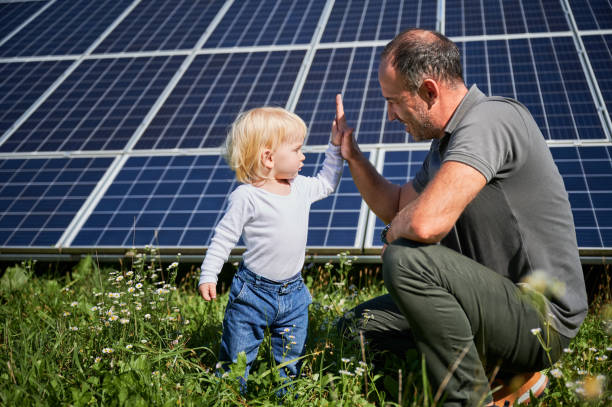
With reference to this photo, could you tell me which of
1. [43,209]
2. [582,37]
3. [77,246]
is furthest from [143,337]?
[582,37]

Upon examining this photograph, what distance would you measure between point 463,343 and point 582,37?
536cm

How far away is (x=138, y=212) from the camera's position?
198 inches

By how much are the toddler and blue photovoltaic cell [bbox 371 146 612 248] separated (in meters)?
1.58

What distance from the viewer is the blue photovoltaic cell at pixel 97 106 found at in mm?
6097

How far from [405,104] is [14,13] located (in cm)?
958

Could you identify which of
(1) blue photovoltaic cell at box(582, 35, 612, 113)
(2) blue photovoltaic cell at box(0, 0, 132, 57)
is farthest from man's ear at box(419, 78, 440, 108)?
(2) blue photovoltaic cell at box(0, 0, 132, 57)

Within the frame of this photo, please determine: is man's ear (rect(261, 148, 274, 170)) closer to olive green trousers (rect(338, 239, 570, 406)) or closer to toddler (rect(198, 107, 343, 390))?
toddler (rect(198, 107, 343, 390))

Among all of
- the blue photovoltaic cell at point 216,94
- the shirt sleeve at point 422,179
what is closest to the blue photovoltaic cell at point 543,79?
the blue photovoltaic cell at point 216,94

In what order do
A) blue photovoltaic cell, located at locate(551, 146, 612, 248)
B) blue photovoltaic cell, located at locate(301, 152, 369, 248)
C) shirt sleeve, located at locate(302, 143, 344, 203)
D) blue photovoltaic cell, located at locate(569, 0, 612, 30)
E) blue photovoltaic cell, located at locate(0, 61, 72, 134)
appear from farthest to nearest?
blue photovoltaic cell, located at locate(0, 61, 72, 134) < blue photovoltaic cell, located at locate(569, 0, 612, 30) < blue photovoltaic cell, located at locate(301, 152, 369, 248) < blue photovoltaic cell, located at locate(551, 146, 612, 248) < shirt sleeve, located at locate(302, 143, 344, 203)

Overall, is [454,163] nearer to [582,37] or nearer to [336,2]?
[582,37]

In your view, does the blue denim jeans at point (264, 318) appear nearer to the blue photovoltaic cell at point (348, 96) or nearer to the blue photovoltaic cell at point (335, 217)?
the blue photovoltaic cell at point (335, 217)

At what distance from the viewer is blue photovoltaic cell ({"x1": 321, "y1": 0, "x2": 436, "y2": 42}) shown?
719 centimetres

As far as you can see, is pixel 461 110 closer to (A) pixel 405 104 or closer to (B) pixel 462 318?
(A) pixel 405 104

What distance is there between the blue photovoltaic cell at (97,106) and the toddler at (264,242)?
11.4ft
